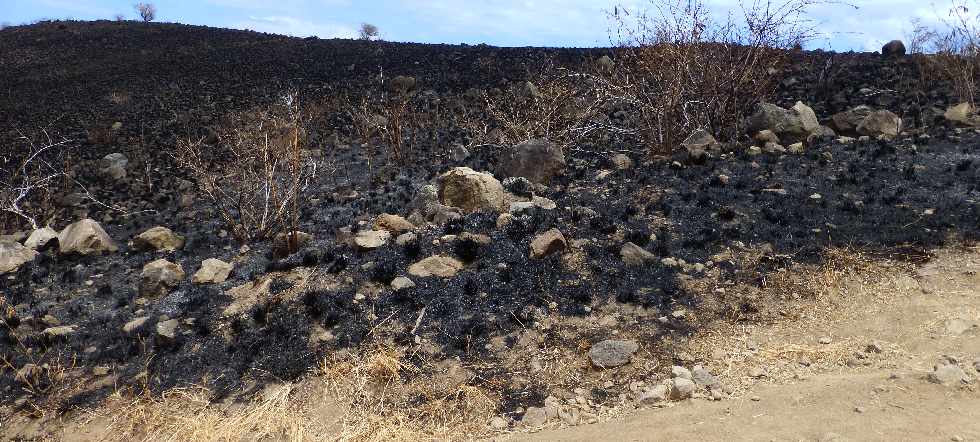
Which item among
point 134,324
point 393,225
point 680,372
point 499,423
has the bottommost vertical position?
point 134,324

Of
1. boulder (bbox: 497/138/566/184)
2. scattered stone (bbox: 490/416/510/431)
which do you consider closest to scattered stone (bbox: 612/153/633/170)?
boulder (bbox: 497/138/566/184)

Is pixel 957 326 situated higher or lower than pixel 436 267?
higher

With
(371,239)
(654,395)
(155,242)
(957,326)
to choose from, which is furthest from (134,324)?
(957,326)

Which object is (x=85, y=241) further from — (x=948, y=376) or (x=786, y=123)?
(x=786, y=123)

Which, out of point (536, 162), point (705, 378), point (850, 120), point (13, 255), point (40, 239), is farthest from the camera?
point (850, 120)

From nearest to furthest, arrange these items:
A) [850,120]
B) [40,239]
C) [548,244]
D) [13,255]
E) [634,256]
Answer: [634,256], [548,244], [13,255], [40,239], [850,120]

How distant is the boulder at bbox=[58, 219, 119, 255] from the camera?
23.9ft

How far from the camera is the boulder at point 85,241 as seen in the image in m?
7.27

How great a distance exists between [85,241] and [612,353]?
6.40m

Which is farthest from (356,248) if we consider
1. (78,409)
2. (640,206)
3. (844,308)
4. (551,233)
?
(844,308)

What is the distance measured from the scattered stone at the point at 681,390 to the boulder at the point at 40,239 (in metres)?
7.66

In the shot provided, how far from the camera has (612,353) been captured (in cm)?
405

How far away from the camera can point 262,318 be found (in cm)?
480

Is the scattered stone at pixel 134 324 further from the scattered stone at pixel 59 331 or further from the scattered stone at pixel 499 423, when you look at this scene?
the scattered stone at pixel 499 423
